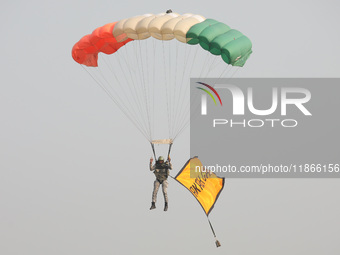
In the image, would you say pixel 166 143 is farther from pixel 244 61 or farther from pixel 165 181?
pixel 244 61

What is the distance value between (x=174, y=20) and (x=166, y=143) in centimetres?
432

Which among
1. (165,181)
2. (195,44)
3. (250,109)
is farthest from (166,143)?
(250,109)

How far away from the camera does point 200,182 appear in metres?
32.5

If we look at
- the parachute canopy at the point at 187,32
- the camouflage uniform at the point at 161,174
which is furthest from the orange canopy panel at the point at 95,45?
the camouflage uniform at the point at 161,174

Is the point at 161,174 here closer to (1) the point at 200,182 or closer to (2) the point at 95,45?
(1) the point at 200,182

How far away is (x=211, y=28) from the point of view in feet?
102

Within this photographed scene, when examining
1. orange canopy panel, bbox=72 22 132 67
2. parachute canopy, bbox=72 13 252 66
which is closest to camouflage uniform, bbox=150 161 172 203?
parachute canopy, bbox=72 13 252 66

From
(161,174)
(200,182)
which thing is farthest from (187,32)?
(200,182)

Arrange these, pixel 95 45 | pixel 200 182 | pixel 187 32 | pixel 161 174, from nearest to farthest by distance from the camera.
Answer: pixel 187 32
pixel 161 174
pixel 200 182
pixel 95 45

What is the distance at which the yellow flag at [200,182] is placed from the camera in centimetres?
3189

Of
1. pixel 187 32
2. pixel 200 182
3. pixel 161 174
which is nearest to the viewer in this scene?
pixel 187 32

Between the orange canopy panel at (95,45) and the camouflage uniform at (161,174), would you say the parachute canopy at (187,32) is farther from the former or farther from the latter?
the camouflage uniform at (161,174)

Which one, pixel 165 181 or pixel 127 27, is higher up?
pixel 127 27

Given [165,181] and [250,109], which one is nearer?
[165,181]
